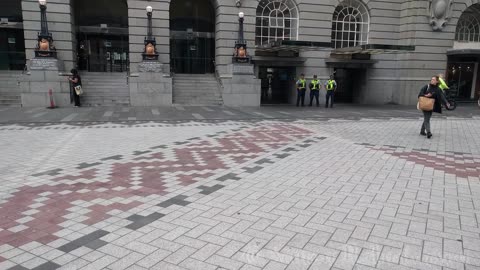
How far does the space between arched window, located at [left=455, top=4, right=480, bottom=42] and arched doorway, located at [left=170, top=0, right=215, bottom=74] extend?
57.4 ft

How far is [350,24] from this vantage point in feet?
86.3

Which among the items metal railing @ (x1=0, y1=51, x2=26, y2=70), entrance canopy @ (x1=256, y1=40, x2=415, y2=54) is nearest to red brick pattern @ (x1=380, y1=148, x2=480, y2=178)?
entrance canopy @ (x1=256, y1=40, x2=415, y2=54)

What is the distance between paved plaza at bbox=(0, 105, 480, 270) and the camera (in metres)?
4.06

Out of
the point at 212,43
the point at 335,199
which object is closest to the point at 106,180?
the point at 335,199

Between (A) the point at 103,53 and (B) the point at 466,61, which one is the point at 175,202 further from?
(B) the point at 466,61

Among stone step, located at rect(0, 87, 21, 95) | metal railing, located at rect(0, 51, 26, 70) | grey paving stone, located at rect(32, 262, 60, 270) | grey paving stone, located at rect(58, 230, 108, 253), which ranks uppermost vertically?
metal railing, located at rect(0, 51, 26, 70)

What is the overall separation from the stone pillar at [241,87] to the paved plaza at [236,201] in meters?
10.1

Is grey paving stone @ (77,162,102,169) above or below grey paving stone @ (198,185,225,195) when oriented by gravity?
above

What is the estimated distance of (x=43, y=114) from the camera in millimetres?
16203

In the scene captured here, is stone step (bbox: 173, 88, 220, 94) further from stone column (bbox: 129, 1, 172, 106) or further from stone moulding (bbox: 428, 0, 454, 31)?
stone moulding (bbox: 428, 0, 454, 31)

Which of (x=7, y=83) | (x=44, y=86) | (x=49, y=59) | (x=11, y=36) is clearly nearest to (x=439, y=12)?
(x=49, y=59)

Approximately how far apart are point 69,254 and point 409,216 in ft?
13.9

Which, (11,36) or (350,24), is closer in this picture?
(11,36)

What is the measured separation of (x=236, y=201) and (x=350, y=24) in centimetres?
2352
